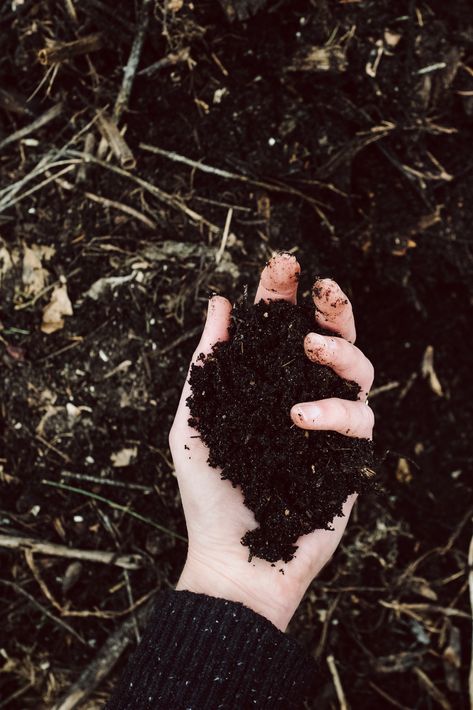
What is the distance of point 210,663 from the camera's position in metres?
1.73

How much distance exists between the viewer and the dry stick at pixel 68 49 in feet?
7.61

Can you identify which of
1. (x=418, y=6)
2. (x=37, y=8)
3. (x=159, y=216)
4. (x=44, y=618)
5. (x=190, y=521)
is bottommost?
(x=44, y=618)

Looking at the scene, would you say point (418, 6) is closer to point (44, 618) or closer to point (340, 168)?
point (340, 168)

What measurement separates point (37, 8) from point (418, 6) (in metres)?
1.60

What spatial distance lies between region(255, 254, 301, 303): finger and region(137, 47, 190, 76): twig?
A: 1128mm

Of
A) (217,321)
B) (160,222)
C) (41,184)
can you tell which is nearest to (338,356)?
(217,321)

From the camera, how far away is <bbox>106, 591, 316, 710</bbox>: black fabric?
171 centimetres

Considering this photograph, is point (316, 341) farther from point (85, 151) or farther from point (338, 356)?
point (85, 151)

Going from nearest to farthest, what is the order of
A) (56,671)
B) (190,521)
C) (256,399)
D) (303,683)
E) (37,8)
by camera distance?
(256,399) → (303,683) → (190,521) → (37,8) → (56,671)

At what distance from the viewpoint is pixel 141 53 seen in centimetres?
237

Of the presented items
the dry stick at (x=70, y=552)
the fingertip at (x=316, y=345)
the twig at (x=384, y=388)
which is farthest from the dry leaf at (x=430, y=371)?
the dry stick at (x=70, y=552)

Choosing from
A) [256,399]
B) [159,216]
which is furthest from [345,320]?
[159,216]

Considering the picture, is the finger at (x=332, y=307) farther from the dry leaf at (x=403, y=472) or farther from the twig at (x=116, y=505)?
the twig at (x=116, y=505)

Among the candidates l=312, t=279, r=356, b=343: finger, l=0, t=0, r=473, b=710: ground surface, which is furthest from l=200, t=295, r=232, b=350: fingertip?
l=0, t=0, r=473, b=710: ground surface
